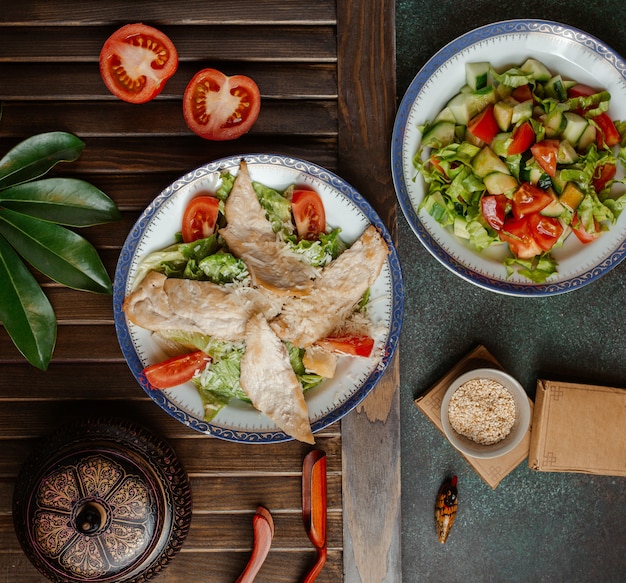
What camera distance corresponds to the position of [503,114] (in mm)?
1957

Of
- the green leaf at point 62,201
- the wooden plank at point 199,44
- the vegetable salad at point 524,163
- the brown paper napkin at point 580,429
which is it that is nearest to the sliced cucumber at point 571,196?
the vegetable salad at point 524,163

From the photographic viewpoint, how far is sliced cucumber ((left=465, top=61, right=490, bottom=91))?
6.62 ft

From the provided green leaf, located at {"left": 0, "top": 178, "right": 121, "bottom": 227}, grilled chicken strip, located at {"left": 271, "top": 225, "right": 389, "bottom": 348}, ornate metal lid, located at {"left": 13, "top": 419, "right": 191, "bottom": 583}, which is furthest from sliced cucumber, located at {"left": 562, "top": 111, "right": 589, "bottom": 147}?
ornate metal lid, located at {"left": 13, "top": 419, "right": 191, "bottom": 583}

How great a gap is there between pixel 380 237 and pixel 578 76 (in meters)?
0.95

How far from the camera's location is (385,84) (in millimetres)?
2074

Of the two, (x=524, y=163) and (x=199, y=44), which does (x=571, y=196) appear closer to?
(x=524, y=163)

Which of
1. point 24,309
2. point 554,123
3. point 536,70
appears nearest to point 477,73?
point 536,70

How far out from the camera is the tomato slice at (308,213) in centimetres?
197

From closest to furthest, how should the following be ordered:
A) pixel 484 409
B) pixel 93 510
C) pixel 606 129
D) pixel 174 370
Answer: pixel 93 510 < pixel 174 370 < pixel 606 129 < pixel 484 409

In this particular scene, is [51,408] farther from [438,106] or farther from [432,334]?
[438,106]

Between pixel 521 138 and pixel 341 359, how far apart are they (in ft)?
3.18

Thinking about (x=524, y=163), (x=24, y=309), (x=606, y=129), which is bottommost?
(x=24, y=309)

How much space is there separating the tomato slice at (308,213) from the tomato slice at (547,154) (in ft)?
2.44

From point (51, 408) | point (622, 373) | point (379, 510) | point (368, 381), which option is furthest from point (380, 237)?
point (51, 408)
